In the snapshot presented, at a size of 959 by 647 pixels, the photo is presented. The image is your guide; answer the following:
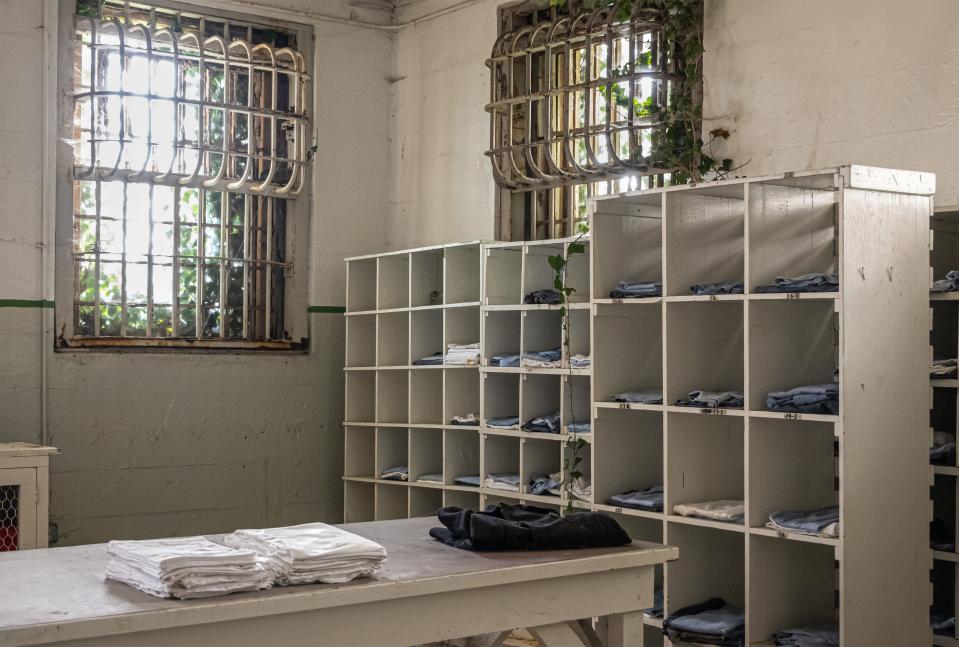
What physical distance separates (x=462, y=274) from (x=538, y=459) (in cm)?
128

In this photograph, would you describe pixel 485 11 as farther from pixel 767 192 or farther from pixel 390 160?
pixel 767 192

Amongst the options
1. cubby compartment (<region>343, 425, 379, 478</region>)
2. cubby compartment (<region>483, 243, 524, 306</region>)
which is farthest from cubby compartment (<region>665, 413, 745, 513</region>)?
cubby compartment (<region>343, 425, 379, 478</region>)

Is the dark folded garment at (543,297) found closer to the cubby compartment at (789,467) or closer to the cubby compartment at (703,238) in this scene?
the cubby compartment at (703,238)

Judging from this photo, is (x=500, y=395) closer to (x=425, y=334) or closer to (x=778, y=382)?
(x=425, y=334)

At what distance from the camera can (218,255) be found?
6.89 meters

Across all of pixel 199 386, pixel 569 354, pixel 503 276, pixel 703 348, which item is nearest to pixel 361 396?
pixel 199 386

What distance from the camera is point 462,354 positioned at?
6113 millimetres

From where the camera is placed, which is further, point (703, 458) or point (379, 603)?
point (703, 458)

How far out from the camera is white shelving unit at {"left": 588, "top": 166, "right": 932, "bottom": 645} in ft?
12.6

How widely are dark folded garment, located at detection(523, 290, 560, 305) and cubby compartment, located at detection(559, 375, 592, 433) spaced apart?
390mm

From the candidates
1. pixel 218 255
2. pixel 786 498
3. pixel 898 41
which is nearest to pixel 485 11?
pixel 218 255

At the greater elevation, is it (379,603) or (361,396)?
(361,396)

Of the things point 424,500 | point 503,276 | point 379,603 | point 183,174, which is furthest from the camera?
point 183,174

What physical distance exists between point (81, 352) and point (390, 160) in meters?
2.47
